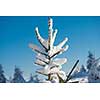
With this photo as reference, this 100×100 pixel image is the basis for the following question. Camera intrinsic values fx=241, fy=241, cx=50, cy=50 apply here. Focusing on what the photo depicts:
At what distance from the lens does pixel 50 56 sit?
2.09m

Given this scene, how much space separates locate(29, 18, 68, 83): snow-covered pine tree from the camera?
2057 millimetres

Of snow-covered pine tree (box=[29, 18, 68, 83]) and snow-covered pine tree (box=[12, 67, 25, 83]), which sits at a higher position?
snow-covered pine tree (box=[29, 18, 68, 83])

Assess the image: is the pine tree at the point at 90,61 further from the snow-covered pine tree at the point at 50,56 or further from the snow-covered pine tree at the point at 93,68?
the snow-covered pine tree at the point at 50,56

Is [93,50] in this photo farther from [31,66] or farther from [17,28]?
[17,28]

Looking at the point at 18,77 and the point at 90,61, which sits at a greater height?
the point at 90,61

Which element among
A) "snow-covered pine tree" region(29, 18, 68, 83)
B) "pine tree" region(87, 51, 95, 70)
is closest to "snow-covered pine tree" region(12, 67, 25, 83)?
"snow-covered pine tree" region(29, 18, 68, 83)

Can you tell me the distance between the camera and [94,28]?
2.07 metres

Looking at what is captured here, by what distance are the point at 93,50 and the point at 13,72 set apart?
700 mm

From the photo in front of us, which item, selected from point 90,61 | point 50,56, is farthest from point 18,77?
point 90,61

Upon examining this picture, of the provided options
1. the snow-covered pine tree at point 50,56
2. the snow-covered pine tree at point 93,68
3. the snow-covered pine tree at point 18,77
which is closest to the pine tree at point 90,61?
the snow-covered pine tree at point 93,68

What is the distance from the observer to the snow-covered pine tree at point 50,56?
2.06 meters

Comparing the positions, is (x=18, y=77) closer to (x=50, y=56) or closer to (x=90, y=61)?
(x=50, y=56)

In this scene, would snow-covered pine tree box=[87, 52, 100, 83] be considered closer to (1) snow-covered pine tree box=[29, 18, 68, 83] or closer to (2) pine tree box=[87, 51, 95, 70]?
(2) pine tree box=[87, 51, 95, 70]

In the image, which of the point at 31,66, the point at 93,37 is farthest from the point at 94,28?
the point at 31,66
